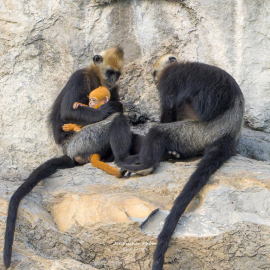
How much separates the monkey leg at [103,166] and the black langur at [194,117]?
135 millimetres

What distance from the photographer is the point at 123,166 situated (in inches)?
174

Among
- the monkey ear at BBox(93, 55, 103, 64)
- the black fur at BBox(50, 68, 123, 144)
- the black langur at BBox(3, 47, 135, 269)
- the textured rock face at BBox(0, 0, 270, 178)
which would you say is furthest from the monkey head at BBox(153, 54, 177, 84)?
the textured rock face at BBox(0, 0, 270, 178)

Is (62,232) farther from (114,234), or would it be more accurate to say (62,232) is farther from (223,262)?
(223,262)

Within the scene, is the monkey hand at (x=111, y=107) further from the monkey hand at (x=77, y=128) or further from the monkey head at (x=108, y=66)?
the monkey head at (x=108, y=66)

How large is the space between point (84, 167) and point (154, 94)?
2.22m

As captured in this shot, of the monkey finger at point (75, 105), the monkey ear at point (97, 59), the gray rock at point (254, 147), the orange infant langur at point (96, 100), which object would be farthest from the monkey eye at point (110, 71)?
the gray rock at point (254, 147)

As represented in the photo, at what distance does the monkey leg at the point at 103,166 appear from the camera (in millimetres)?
4504

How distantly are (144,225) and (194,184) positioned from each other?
60cm

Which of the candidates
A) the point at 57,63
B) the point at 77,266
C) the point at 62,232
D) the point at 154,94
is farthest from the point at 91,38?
the point at 77,266

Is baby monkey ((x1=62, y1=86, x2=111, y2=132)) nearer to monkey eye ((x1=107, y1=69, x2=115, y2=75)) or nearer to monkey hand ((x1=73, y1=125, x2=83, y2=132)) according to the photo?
monkey hand ((x1=73, y1=125, x2=83, y2=132))

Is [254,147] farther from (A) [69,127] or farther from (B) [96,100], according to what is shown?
(A) [69,127]

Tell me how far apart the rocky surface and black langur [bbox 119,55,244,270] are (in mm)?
298

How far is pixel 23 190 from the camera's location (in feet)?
13.1

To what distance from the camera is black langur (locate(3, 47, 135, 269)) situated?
4.85 m
